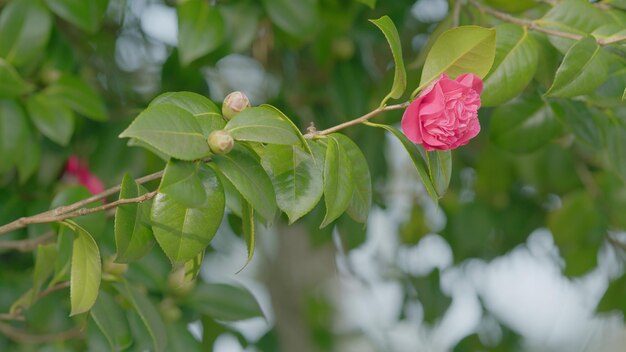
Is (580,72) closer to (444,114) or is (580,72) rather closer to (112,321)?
(444,114)

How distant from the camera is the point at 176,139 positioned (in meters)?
0.83

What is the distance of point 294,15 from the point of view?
1.45 metres

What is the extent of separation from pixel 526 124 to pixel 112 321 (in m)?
0.62

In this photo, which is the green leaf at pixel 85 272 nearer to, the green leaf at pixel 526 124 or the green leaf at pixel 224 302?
the green leaf at pixel 224 302

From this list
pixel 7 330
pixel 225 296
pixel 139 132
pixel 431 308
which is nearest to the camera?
pixel 139 132

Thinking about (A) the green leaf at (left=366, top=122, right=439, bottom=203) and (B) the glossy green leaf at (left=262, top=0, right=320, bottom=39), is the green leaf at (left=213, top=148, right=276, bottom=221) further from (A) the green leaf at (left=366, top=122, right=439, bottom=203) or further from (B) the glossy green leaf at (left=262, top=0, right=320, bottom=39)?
(B) the glossy green leaf at (left=262, top=0, right=320, bottom=39)

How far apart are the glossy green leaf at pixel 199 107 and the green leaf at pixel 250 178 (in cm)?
3

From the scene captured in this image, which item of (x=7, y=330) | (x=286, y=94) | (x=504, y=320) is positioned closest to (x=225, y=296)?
(x=7, y=330)

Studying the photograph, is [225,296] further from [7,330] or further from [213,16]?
[213,16]

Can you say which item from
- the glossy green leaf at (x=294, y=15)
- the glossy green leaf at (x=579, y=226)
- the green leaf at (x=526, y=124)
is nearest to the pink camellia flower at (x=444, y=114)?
the green leaf at (x=526, y=124)

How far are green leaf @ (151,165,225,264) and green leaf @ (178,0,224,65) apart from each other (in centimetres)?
49

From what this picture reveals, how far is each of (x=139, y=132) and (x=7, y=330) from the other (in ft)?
2.26

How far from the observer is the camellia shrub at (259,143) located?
2.91 ft

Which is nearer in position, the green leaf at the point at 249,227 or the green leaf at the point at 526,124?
the green leaf at the point at 249,227
